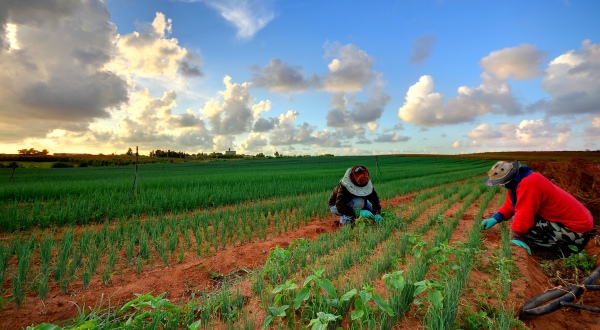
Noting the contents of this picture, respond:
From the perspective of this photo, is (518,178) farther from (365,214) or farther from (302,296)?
(302,296)

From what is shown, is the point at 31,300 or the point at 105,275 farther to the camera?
the point at 105,275

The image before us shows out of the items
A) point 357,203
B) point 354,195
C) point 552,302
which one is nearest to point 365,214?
point 357,203

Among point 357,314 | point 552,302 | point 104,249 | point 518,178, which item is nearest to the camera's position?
point 357,314

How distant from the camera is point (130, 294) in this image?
128 inches

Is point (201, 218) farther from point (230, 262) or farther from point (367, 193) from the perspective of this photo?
point (367, 193)

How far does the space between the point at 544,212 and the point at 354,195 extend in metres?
3.08

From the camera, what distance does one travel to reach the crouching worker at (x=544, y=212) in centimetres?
413

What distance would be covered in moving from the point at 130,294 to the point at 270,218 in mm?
4103

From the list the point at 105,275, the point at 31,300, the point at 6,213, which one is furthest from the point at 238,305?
the point at 6,213

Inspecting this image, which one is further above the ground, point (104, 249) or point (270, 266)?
point (270, 266)

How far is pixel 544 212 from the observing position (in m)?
4.29

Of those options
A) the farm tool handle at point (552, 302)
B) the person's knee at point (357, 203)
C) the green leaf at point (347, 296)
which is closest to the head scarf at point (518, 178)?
the farm tool handle at point (552, 302)

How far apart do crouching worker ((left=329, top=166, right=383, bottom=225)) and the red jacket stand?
2356 mm

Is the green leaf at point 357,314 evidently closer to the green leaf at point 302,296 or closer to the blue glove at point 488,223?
the green leaf at point 302,296
